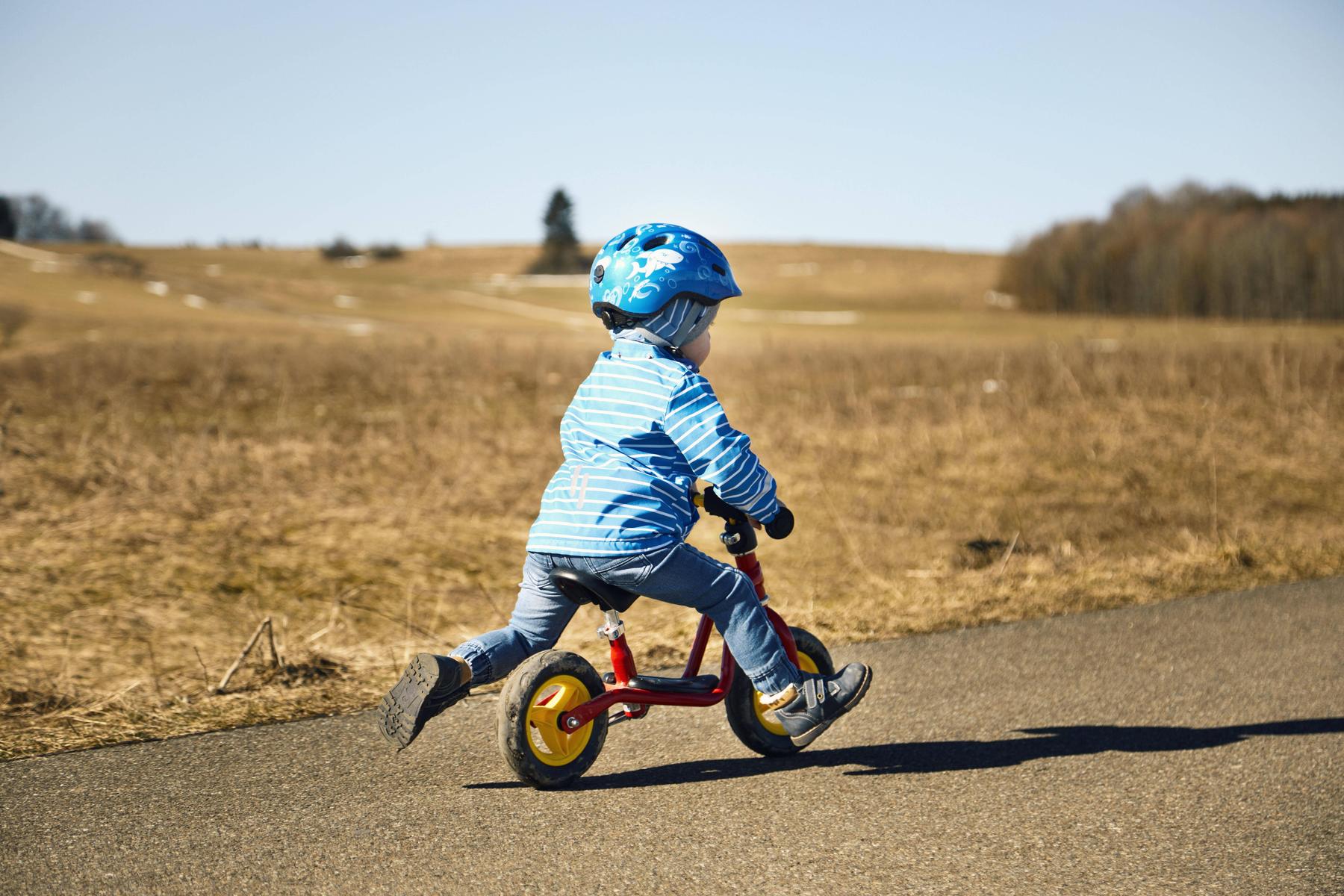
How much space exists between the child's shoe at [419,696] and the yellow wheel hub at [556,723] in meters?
0.25

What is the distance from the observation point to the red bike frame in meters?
3.70

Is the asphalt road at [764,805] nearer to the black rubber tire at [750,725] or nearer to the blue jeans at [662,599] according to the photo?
the black rubber tire at [750,725]

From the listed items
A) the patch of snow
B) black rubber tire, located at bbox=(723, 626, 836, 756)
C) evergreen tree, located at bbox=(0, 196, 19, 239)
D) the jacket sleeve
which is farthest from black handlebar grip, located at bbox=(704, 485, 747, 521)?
the patch of snow

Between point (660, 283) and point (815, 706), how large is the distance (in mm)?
1480

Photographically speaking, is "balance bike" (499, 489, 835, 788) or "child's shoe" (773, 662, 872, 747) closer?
"balance bike" (499, 489, 835, 788)

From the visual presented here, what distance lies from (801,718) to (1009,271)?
8438cm

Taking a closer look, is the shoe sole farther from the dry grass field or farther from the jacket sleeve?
the dry grass field

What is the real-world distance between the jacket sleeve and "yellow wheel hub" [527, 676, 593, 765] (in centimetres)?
80

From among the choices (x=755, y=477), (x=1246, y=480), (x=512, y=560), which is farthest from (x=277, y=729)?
(x=1246, y=480)

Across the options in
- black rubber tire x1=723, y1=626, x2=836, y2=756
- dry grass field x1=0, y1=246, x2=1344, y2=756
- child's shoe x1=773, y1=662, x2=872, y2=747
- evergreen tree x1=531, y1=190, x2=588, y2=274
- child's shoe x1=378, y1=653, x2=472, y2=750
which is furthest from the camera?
evergreen tree x1=531, y1=190, x2=588, y2=274

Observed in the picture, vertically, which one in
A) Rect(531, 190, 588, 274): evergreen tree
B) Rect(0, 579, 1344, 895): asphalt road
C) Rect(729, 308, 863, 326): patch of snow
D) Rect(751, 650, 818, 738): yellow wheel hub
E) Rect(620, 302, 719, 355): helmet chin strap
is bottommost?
Rect(0, 579, 1344, 895): asphalt road

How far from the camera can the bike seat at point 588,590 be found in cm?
358

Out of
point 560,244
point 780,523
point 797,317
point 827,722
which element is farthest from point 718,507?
point 560,244

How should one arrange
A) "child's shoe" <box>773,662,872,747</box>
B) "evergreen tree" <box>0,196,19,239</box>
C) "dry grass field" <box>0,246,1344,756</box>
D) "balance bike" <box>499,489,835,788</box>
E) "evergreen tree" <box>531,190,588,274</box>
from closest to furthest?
1. "balance bike" <box>499,489,835,788</box>
2. "child's shoe" <box>773,662,872,747</box>
3. "dry grass field" <box>0,246,1344,756</box>
4. "evergreen tree" <box>0,196,19,239</box>
5. "evergreen tree" <box>531,190,588,274</box>
